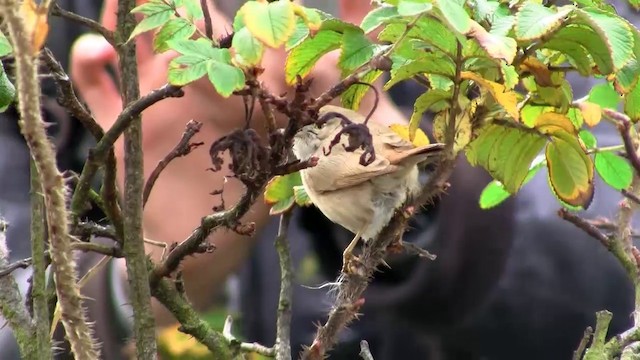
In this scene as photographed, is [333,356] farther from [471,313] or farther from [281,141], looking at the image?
[281,141]

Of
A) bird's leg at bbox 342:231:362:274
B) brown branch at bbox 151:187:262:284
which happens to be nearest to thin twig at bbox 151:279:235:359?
brown branch at bbox 151:187:262:284

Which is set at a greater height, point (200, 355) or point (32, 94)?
point (32, 94)

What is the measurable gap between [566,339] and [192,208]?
31.9 inches

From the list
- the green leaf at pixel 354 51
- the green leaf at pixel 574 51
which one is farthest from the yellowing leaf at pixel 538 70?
the green leaf at pixel 354 51

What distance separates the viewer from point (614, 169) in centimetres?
84

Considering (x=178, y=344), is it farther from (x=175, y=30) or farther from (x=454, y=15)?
(x=454, y=15)

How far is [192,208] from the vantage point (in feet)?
3.96

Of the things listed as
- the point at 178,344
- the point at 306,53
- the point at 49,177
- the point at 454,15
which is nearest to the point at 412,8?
the point at 454,15

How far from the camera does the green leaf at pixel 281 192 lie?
83 centimetres

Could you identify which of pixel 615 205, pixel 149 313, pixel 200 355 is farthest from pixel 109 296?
pixel 615 205

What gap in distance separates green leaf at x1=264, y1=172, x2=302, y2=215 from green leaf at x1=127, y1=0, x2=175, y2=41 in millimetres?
273

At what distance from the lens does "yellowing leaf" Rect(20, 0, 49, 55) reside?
0.35 m

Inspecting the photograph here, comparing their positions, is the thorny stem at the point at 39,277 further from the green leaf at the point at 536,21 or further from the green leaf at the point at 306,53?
the green leaf at the point at 536,21

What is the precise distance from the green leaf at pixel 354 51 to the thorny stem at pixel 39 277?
234 millimetres
